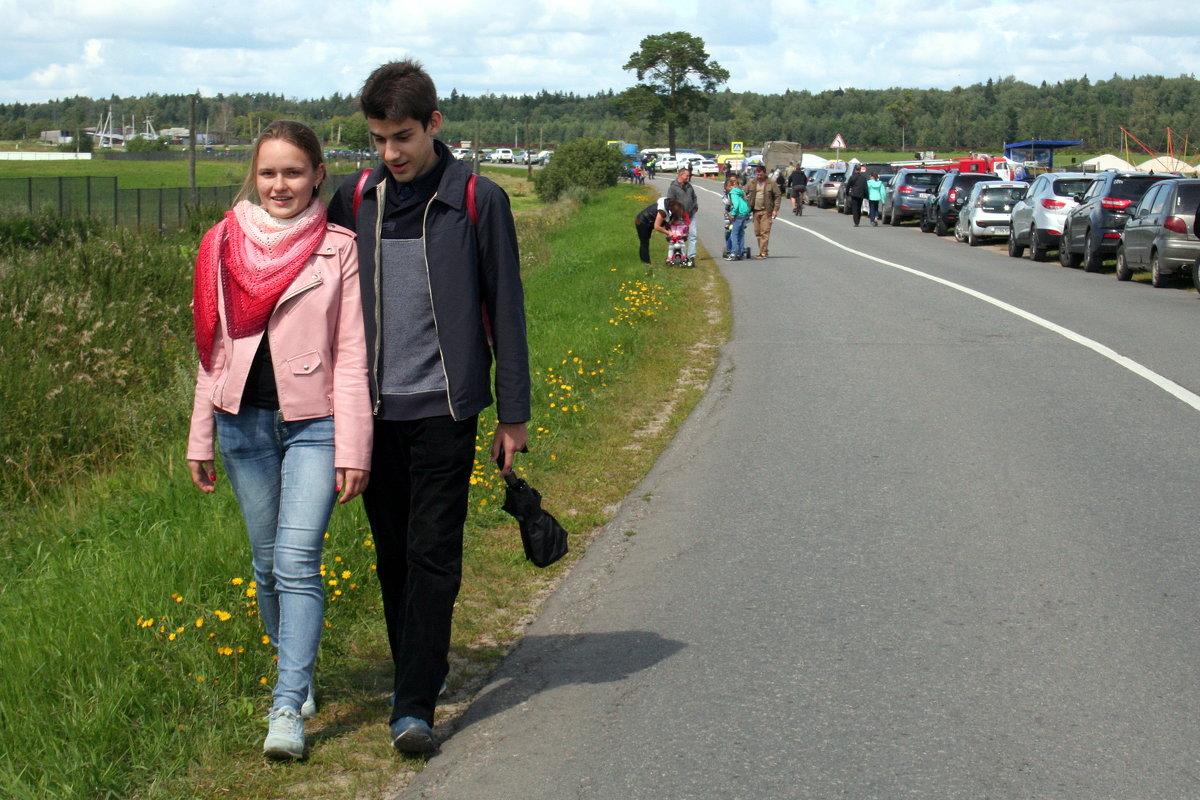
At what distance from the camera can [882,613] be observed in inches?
213

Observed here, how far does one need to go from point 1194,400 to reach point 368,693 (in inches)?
306

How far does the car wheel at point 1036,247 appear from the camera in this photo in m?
26.1

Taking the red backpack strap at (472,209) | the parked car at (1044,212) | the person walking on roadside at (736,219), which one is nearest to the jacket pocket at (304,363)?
the red backpack strap at (472,209)

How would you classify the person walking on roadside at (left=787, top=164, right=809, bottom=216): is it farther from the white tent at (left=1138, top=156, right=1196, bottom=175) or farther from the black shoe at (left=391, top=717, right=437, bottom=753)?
the black shoe at (left=391, top=717, right=437, bottom=753)

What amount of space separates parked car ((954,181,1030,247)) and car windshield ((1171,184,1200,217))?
11.4 metres

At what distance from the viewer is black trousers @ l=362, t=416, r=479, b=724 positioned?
4.04 m

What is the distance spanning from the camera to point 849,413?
32.7ft

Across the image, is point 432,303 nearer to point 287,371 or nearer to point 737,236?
point 287,371

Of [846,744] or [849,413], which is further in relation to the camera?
[849,413]

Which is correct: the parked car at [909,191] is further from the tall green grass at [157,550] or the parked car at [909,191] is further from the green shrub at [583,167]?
the green shrub at [583,167]

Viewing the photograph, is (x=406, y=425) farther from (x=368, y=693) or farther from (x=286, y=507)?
(x=368, y=693)

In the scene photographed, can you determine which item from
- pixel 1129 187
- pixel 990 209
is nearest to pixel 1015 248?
pixel 990 209

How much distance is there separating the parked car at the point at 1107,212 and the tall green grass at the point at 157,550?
10.1 m

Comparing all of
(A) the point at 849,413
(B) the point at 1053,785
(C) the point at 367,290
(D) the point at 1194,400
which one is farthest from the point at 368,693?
(D) the point at 1194,400
